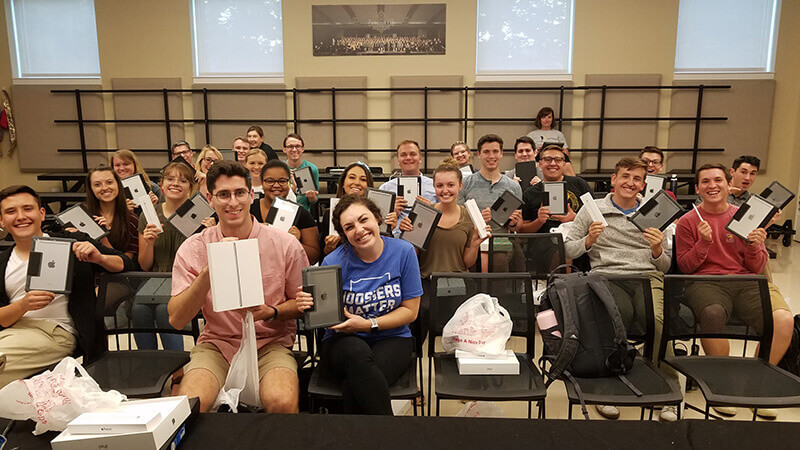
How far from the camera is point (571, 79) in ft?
25.1

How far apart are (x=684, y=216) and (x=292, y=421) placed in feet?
8.62

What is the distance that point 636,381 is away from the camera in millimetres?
2172

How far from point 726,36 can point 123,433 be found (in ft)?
29.7

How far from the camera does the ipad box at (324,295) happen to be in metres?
2.00

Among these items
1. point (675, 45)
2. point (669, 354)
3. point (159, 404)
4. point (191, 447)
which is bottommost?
point (669, 354)

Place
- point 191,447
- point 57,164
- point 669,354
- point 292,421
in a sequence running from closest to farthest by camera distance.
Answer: point 191,447 → point 292,421 → point 669,354 → point 57,164

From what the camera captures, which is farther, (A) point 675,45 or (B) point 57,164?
(B) point 57,164

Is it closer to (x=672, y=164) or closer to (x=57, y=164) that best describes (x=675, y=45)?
(x=672, y=164)

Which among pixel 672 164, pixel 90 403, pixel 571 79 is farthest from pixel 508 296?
pixel 672 164

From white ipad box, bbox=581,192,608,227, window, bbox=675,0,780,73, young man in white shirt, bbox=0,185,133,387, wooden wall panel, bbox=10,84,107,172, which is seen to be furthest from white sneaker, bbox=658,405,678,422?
wooden wall panel, bbox=10,84,107,172

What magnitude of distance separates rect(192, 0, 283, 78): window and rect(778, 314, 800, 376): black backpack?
713cm

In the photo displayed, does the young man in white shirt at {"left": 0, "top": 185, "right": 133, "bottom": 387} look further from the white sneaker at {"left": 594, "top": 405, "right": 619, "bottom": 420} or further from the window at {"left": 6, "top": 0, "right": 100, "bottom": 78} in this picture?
the window at {"left": 6, "top": 0, "right": 100, "bottom": 78}

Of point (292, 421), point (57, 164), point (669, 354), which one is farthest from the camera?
point (57, 164)

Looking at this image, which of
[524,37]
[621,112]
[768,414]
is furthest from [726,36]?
[768,414]
